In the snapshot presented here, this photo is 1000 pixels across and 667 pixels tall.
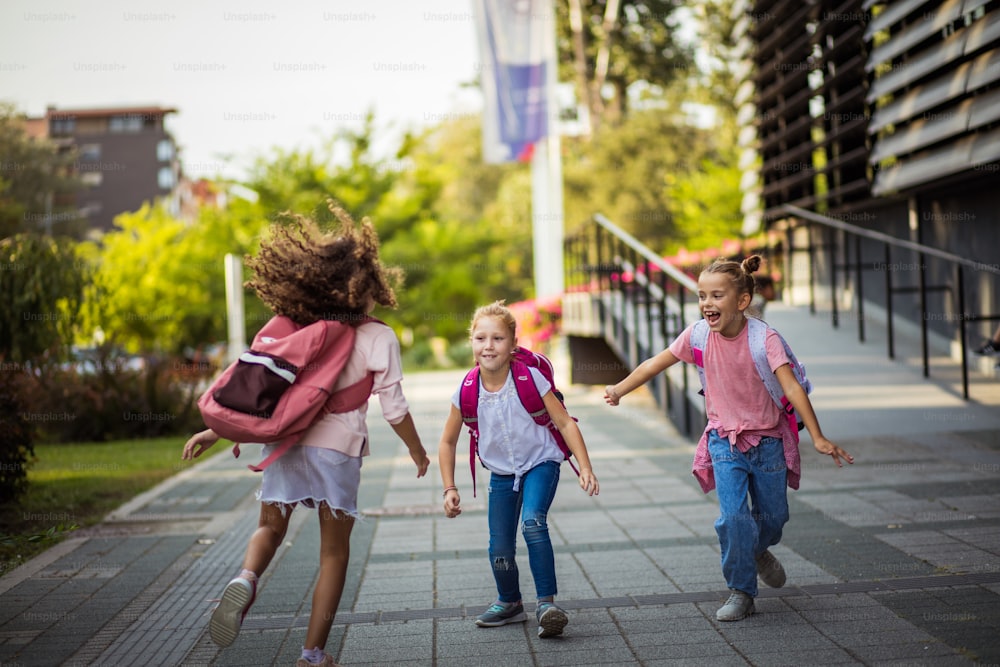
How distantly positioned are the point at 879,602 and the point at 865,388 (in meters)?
5.66

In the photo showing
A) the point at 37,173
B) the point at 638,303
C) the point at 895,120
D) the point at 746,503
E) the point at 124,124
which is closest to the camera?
the point at 746,503

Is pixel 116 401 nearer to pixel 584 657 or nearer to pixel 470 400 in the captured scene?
pixel 470 400

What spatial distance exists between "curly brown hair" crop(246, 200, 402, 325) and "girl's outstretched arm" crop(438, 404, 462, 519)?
635mm

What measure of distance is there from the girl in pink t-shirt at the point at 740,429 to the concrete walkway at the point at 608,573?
29 cm

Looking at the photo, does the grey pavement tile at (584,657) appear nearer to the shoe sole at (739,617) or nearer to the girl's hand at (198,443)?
the shoe sole at (739,617)

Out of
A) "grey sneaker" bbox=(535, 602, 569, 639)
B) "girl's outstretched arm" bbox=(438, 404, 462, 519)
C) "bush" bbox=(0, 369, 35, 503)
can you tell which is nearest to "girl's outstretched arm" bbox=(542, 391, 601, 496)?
"girl's outstretched arm" bbox=(438, 404, 462, 519)

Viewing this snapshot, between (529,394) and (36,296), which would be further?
(36,296)

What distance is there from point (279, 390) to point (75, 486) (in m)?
5.91

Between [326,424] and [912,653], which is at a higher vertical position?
[326,424]

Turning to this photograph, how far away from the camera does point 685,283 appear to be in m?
9.61

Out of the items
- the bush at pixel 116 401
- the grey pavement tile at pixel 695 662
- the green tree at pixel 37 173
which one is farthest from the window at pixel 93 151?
the grey pavement tile at pixel 695 662

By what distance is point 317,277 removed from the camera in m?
3.87

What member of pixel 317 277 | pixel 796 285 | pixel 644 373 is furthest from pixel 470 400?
pixel 796 285

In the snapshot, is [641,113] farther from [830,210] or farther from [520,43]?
[830,210]
